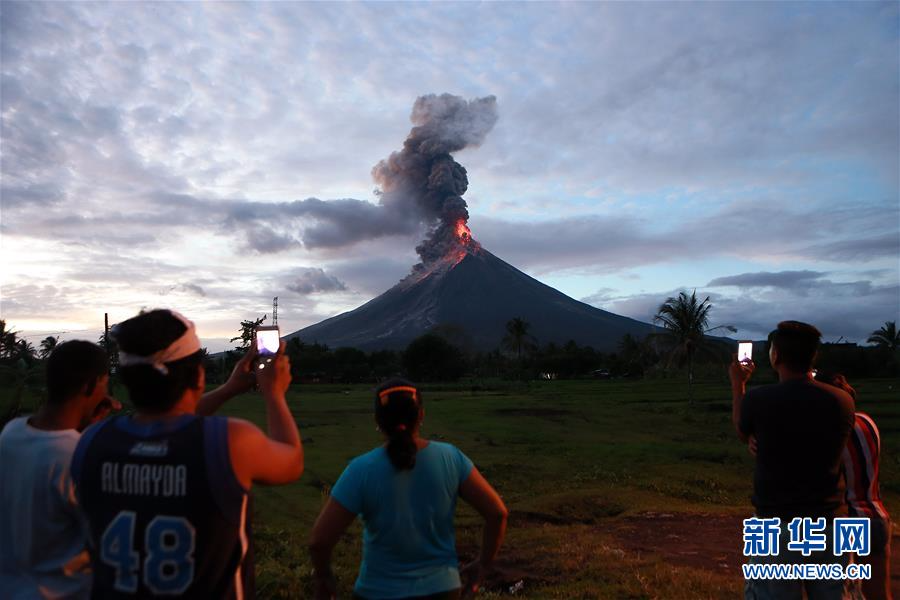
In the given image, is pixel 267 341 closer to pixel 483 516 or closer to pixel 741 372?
pixel 483 516

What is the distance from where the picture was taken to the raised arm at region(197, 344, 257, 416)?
3.19 m

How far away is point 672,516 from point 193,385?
1003 centimetres

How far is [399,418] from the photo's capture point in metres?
3.21

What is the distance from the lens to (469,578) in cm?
343

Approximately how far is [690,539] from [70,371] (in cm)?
857

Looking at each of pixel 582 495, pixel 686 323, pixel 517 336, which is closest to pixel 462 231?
pixel 517 336

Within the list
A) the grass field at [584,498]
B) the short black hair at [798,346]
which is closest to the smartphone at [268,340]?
the short black hair at [798,346]

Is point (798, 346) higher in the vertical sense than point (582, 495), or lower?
higher

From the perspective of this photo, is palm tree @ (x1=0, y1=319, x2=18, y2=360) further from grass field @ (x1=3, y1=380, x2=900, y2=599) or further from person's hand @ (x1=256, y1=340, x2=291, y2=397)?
person's hand @ (x1=256, y1=340, x2=291, y2=397)

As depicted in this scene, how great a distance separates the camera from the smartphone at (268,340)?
3.13 metres

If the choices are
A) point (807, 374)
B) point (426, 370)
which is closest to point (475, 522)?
point (807, 374)

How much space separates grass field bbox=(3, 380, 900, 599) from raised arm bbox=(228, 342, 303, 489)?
15.8 feet

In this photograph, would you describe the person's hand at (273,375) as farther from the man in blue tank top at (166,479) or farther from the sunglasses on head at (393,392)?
the sunglasses on head at (393,392)

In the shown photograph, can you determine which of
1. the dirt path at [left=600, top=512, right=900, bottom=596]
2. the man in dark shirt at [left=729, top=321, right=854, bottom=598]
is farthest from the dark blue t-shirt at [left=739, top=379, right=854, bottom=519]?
the dirt path at [left=600, top=512, right=900, bottom=596]
